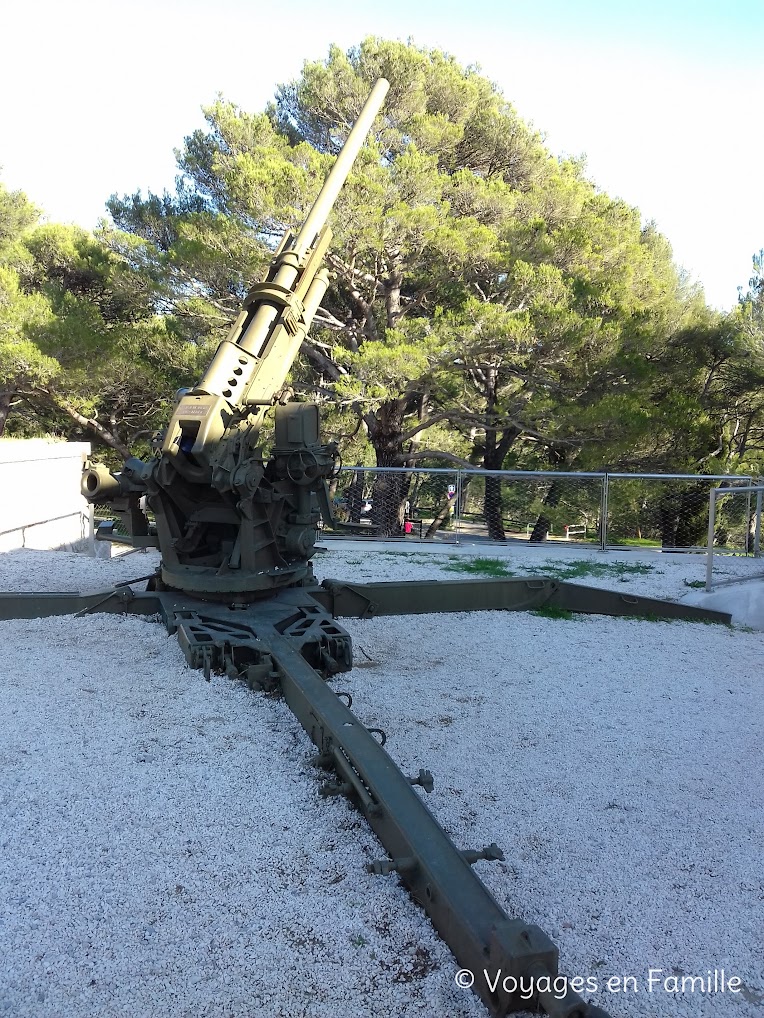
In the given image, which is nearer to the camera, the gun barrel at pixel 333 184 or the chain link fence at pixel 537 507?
the gun barrel at pixel 333 184

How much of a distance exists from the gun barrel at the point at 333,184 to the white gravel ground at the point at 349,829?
3.15 metres

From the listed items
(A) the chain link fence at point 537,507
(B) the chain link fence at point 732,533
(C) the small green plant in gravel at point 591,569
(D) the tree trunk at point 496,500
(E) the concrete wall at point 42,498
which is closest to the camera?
(B) the chain link fence at point 732,533

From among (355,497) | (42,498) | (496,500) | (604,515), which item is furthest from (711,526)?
(355,497)

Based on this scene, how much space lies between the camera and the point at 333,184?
618 centimetres

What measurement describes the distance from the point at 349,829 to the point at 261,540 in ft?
8.25

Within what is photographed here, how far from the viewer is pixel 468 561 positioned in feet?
28.6

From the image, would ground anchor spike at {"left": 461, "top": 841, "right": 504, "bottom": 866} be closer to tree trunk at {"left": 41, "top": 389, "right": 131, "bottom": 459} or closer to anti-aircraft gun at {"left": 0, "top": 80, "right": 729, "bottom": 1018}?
anti-aircraft gun at {"left": 0, "top": 80, "right": 729, "bottom": 1018}

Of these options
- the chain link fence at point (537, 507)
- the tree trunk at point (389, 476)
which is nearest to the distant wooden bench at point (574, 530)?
the chain link fence at point (537, 507)

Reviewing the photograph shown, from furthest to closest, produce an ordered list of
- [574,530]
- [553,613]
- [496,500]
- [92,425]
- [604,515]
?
[574,530], [92,425], [496,500], [604,515], [553,613]

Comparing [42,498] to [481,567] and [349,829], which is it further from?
[349,829]

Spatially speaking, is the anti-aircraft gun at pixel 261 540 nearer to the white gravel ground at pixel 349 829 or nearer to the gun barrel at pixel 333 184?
the gun barrel at pixel 333 184

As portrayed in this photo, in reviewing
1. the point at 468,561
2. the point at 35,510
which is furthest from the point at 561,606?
the point at 35,510

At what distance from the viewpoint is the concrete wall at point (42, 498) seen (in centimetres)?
916

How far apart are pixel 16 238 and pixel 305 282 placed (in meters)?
13.4
